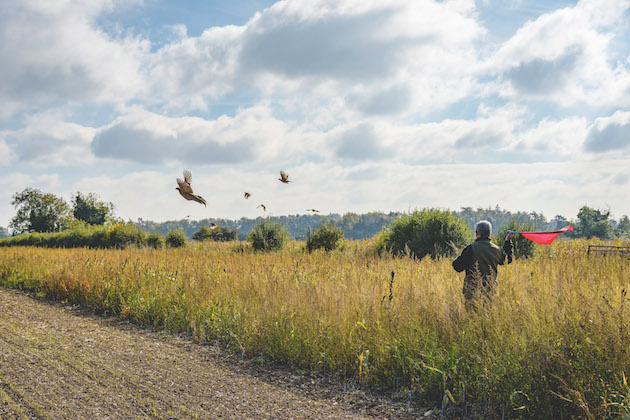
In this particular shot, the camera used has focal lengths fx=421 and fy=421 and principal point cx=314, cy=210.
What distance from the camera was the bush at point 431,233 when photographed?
15.2m

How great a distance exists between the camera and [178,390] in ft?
14.5

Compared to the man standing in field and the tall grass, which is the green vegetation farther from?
the man standing in field

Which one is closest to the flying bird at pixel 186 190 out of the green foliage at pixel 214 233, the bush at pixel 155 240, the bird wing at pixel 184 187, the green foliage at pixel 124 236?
the bird wing at pixel 184 187

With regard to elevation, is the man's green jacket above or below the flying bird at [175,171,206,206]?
below

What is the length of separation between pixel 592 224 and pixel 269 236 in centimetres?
6895

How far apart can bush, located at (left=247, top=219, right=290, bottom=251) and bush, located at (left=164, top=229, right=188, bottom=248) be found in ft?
27.7

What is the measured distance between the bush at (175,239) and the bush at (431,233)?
1508 centimetres

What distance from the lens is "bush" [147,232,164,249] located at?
88.9ft

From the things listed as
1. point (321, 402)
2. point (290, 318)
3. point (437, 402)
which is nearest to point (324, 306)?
point (290, 318)

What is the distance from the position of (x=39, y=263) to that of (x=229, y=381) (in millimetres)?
11036

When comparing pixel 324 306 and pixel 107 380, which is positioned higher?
pixel 324 306

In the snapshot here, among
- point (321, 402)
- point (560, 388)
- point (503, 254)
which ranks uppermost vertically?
point (503, 254)

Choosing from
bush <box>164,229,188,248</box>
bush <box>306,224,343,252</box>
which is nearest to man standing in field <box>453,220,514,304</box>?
bush <box>306,224,343,252</box>

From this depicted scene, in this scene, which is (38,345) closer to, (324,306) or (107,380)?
(107,380)
